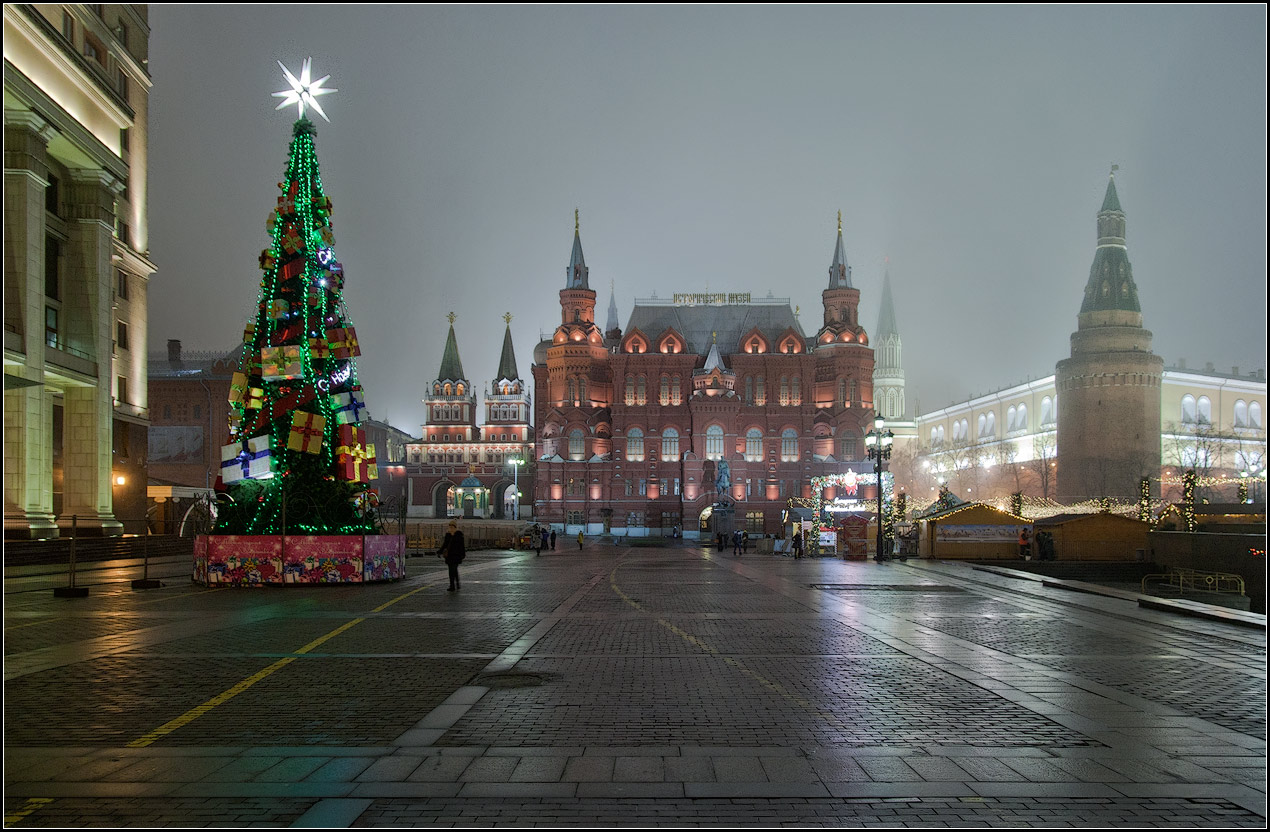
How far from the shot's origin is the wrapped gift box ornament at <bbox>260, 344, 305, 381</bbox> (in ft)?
76.3

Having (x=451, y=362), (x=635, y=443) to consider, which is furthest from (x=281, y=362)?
(x=451, y=362)

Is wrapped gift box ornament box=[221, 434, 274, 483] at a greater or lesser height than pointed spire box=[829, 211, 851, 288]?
lesser

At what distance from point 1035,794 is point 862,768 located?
45.6 inches

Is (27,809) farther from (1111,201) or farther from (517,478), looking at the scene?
(1111,201)

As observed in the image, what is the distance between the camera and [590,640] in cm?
1351

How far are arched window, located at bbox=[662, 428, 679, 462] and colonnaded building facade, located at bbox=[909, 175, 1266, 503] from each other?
120ft

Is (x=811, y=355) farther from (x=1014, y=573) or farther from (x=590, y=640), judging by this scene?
(x=590, y=640)

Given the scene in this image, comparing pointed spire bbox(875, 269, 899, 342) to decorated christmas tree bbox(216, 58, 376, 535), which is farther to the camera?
pointed spire bbox(875, 269, 899, 342)

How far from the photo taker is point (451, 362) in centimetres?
11588

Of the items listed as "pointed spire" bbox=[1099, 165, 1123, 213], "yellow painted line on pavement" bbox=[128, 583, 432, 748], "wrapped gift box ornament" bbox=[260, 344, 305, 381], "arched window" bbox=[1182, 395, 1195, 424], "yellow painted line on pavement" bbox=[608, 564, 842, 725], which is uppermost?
"pointed spire" bbox=[1099, 165, 1123, 213]

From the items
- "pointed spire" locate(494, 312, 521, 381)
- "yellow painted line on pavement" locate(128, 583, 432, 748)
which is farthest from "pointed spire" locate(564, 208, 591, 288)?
"yellow painted line on pavement" locate(128, 583, 432, 748)

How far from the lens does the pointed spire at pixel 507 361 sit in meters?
118

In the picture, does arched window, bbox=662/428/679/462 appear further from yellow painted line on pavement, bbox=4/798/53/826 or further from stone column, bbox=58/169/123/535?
yellow painted line on pavement, bbox=4/798/53/826

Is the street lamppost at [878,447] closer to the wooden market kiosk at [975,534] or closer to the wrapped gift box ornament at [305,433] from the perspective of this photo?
the wooden market kiosk at [975,534]
